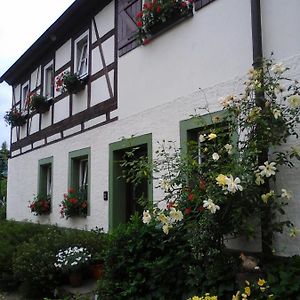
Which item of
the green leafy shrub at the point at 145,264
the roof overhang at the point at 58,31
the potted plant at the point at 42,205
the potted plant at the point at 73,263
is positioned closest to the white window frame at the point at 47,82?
the roof overhang at the point at 58,31

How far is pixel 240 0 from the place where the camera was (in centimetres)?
561

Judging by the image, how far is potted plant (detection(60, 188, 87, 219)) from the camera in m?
9.13

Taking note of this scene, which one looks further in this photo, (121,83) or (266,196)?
(121,83)

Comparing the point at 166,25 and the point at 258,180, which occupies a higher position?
the point at 166,25

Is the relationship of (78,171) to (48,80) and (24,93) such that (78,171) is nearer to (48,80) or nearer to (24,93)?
(48,80)

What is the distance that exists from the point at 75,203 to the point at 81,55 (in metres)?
3.41

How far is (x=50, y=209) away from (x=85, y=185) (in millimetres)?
1760

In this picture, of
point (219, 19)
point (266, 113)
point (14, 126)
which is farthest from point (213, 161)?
point (14, 126)

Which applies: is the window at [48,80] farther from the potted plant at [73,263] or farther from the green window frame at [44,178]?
the potted plant at [73,263]

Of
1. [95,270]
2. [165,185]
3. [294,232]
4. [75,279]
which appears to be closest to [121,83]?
[95,270]

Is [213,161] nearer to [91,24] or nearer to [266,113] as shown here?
[266,113]

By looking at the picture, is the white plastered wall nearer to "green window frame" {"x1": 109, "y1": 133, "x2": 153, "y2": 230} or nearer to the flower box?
the flower box

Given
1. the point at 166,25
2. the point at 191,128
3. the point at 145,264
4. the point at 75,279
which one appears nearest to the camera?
the point at 145,264

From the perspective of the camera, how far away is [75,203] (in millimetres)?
9211
